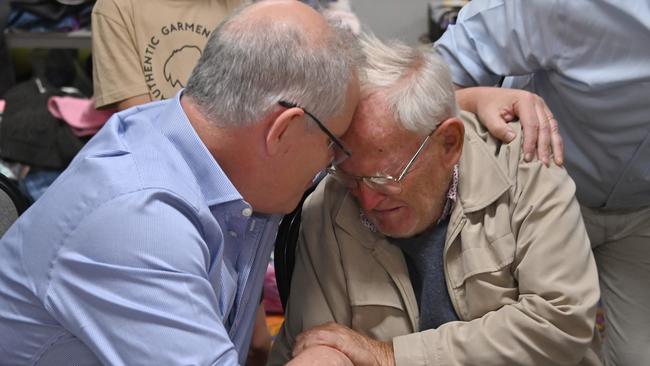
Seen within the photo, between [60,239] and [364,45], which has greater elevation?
[364,45]

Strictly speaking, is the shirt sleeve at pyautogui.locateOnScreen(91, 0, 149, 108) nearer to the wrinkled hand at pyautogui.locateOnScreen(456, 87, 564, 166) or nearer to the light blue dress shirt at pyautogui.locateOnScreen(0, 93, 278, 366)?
the light blue dress shirt at pyautogui.locateOnScreen(0, 93, 278, 366)

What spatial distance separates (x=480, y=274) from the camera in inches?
62.2

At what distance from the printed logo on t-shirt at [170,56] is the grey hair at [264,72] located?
42.8 inches

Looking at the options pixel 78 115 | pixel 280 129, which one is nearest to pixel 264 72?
pixel 280 129

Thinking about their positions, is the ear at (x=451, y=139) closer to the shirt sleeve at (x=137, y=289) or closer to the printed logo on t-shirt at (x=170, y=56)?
the shirt sleeve at (x=137, y=289)

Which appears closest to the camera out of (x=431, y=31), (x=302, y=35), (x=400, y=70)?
(x=302, y=35)

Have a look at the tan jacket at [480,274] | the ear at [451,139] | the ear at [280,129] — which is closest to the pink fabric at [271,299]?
the tan jacket at [480,274]

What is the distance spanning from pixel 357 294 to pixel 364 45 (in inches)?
21.1

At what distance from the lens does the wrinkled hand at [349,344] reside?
1.56 meters

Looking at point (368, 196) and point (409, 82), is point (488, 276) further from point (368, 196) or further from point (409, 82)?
point (409, 82)

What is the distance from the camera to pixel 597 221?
202 cm

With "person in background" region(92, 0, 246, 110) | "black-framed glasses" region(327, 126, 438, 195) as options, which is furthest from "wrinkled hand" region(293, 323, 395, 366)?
"person in background" region(92, 0, 246, 110)

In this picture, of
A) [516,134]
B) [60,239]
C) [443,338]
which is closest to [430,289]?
[443,338]

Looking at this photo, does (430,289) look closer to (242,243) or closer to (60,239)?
(242,243)
